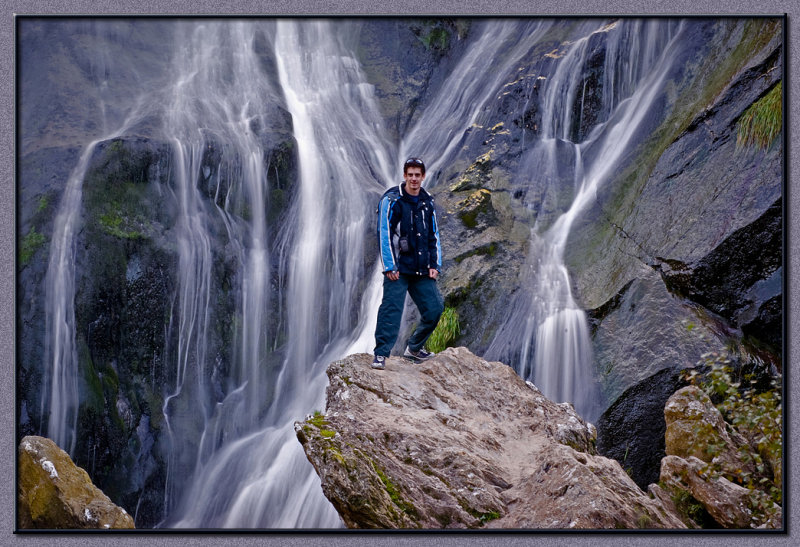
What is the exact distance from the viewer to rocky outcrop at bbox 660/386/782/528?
4.23 meters

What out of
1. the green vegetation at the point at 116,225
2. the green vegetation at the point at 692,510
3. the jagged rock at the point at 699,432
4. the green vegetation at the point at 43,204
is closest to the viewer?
the green vegetation at the point at 692,510

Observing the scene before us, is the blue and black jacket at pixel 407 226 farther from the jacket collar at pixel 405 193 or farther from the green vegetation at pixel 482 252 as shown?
the green vegetation at pixel 482 252

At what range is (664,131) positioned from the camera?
5.97 meters

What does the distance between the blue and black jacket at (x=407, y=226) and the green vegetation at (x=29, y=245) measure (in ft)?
8.50

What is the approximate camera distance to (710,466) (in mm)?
4180

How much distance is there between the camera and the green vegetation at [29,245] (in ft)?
16.1

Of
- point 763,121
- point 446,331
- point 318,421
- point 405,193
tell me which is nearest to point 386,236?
point 405,193

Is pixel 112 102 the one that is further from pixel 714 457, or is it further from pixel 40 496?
pixel 714 457

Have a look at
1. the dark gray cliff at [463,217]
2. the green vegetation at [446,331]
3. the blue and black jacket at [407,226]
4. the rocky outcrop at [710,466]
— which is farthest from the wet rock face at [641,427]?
the blue and black jacket at [407,226]

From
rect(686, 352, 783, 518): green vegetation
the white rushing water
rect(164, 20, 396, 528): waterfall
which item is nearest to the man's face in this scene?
the white rushing water

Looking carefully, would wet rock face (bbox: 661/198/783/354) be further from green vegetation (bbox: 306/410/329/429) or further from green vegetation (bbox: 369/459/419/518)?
green vegetation (bbox: 306/410/329/429)

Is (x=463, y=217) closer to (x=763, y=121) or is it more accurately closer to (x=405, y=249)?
(x=405, y=249)

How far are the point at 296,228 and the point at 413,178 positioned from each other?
7.66ft

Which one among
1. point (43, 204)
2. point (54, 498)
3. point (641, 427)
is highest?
point (43, 204)
